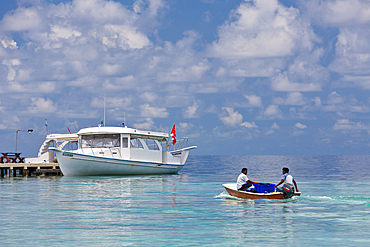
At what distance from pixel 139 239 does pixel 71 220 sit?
13.9ft

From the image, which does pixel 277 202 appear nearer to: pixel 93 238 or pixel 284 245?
pixel 284 245

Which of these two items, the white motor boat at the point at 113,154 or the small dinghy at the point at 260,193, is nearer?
the small dinghy at the point at 260,193

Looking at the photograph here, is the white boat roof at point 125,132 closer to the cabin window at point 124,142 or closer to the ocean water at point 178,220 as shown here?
the cabin window at point 124,142

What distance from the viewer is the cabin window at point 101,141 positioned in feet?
131

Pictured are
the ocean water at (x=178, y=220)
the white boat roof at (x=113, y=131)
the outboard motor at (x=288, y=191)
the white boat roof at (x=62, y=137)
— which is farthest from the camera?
the white boat roof at (x=62, y=137)

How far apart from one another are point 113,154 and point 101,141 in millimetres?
1904

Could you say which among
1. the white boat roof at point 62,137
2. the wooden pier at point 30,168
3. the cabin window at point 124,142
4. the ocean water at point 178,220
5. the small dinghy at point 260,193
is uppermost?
the white boat roof at point 62,137

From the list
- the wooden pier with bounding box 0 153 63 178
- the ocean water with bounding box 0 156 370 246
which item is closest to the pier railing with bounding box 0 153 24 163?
the wooden pier with bounding box 0 153 63 178

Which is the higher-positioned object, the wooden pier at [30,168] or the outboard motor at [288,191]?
the wooden pier at [30,168]

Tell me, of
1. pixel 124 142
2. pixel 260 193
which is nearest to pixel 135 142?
pixel 124 142

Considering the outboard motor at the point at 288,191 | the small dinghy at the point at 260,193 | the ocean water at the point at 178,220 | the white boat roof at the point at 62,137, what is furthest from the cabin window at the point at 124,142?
the outboard motor at the point at 288,191

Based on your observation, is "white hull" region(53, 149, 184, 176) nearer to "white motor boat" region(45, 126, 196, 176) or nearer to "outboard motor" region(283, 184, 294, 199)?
"white motor boat" region(45, 126, 196, 176)

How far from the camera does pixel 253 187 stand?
873 inches

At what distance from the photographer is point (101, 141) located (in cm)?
4000
